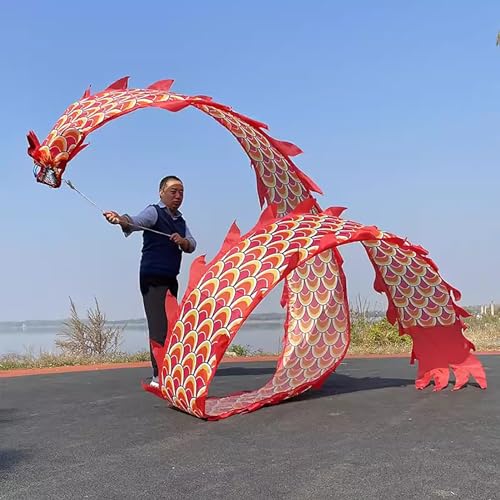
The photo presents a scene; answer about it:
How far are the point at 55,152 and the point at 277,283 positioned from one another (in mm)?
1658

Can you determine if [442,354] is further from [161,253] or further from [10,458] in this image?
[10,458]

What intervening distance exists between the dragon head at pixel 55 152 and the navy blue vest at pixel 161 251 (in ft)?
4.24

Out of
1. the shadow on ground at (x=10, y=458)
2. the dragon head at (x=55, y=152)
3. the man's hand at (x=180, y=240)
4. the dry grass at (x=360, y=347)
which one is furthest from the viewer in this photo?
the dry grass at (x=360, y=347)

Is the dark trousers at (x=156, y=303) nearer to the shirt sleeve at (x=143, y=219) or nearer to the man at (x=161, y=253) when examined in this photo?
the man at (x=161, y=253)

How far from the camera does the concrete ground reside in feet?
9.37

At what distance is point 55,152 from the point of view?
14.3ft

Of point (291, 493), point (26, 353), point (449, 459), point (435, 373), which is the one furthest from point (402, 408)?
point (26, 353)

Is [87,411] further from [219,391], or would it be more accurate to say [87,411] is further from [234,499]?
[234,499]

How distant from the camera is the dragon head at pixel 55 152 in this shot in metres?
4.36

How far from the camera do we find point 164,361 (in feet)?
15.2

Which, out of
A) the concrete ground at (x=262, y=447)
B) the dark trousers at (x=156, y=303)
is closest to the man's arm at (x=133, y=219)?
the dark trousers at (x=156, y=303)

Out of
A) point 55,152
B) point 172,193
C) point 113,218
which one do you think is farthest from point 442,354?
point 55,152

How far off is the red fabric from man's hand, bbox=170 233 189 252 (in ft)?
6.82

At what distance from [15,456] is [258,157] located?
3441mm
